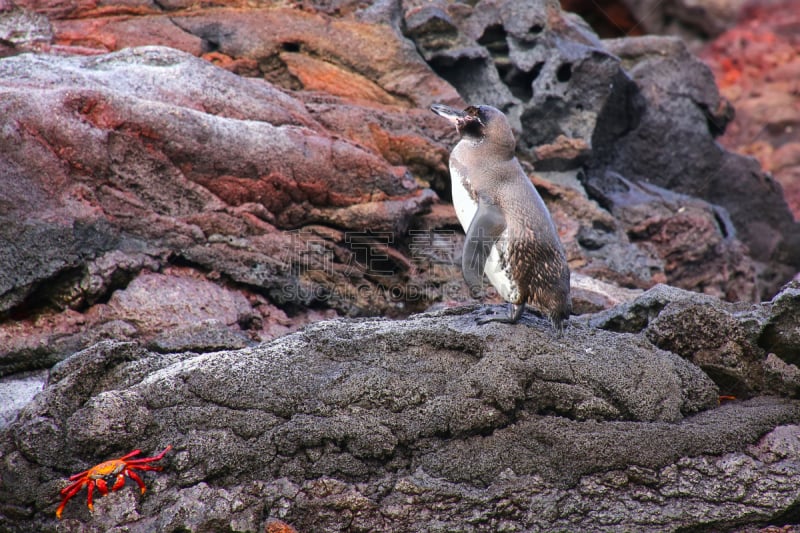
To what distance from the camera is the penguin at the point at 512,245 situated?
16.7 ft

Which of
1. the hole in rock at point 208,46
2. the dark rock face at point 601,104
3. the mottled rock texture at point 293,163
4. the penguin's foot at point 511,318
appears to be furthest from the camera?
the dark rock face at point 601,104

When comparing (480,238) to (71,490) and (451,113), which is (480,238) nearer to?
(451,113)

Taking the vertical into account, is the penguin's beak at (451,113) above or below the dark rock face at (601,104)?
above

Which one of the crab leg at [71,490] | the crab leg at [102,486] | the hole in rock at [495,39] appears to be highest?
the hole in rock at [495,39]

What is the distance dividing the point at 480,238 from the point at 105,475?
105 inches

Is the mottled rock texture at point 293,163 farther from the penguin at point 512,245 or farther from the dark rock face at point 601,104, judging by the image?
the penguin at point 512,245

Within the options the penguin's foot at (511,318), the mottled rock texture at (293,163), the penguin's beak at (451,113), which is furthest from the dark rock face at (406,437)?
the penguin's beak at (451,113)

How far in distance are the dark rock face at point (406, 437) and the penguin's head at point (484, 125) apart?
149 cm

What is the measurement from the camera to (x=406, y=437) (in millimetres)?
4352

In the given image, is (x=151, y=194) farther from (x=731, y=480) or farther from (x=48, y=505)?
(x=731, y=480)

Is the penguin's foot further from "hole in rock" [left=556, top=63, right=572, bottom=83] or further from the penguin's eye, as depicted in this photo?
"hole in rock" [left=556, top=63, right=572, bottom=83]

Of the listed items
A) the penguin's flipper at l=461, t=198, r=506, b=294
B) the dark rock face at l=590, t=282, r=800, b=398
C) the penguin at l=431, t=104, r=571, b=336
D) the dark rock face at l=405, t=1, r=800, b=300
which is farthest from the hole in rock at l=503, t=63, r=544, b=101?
the dark rock face at l=590, t=282, r=800, b=398

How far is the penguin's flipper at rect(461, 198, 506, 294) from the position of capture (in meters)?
5.08

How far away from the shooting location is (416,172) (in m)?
8.28
